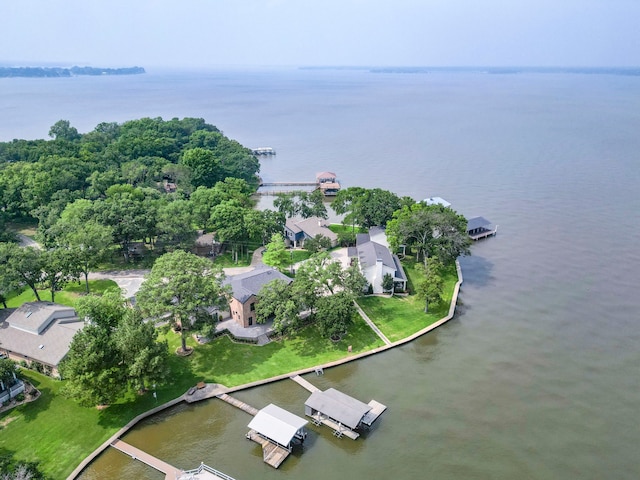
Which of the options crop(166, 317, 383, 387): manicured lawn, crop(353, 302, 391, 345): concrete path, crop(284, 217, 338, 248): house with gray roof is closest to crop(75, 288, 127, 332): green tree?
crop(166, 317, 383, 387): manicured lawn

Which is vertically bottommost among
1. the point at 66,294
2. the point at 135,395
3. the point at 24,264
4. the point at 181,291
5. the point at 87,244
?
the point at 135,395

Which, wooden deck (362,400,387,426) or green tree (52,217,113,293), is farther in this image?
green tree (52,217,113,293)

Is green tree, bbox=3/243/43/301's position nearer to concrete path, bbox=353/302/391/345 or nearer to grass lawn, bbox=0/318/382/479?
grass lawn, bbox=0/318/382/479

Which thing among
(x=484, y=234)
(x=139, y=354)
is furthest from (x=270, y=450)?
(x=484, y=234)

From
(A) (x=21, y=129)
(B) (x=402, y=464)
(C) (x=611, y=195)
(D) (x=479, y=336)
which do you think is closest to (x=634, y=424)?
(D) (x=479, y=336)

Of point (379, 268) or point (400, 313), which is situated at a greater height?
point (379, 268)

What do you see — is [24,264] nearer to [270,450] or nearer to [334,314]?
[334,314]
